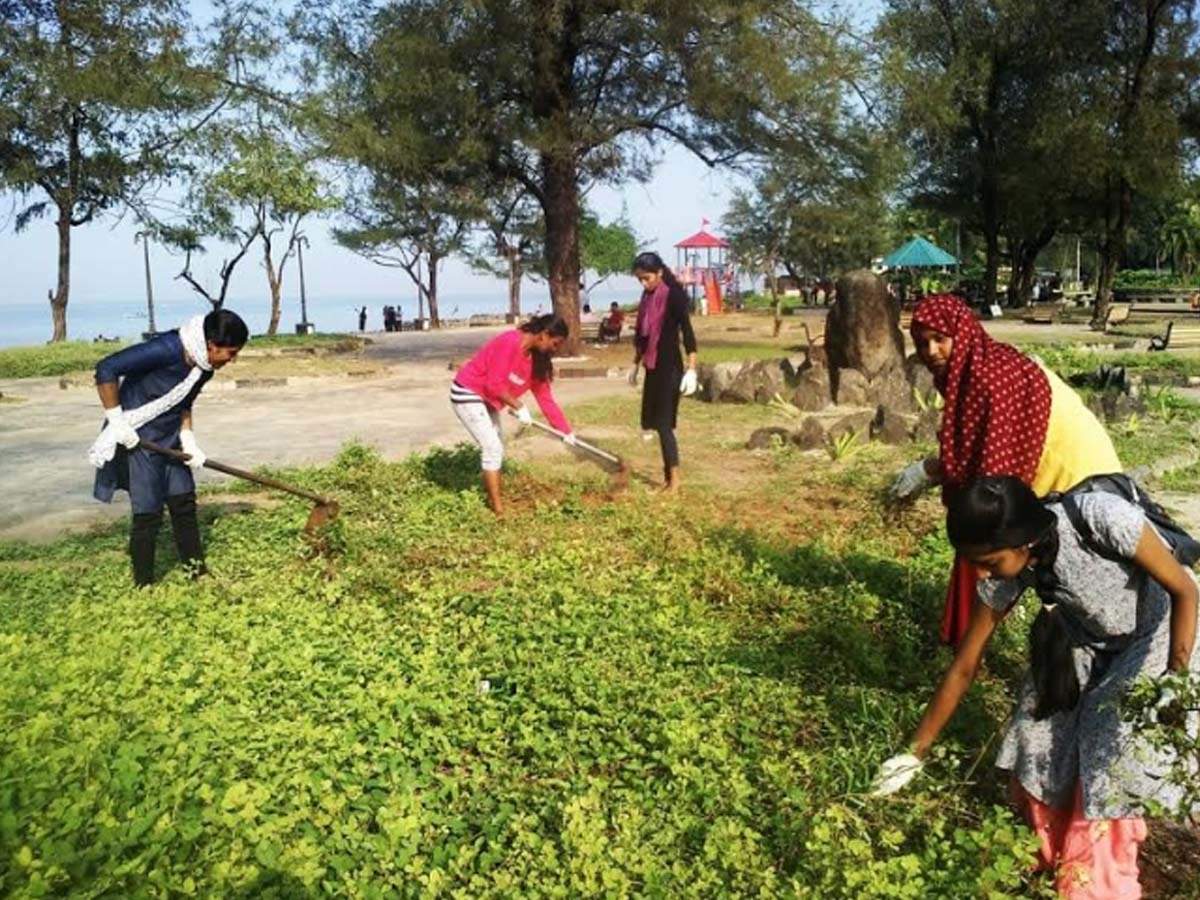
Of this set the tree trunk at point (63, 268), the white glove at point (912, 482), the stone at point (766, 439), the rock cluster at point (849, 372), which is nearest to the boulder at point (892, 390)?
the rock cluster at point (849, 372)

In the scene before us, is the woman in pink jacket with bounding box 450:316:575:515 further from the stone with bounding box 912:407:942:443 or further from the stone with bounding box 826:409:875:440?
the stone with bounding box 912:407:942:443

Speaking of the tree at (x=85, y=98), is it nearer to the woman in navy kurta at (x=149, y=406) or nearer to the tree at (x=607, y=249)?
the woman in navy kurta at (x=149, y=406)

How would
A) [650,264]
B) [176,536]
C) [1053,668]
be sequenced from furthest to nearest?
[650,264]
[176,536]
[1053,668]

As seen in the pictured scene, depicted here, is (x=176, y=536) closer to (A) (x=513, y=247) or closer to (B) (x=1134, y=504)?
(B) (x=1134, y=504)

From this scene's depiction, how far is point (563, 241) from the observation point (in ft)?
63.6

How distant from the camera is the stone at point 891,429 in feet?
30.9

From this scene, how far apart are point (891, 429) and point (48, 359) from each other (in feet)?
55.5

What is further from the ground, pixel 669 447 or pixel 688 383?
pixel 688 383

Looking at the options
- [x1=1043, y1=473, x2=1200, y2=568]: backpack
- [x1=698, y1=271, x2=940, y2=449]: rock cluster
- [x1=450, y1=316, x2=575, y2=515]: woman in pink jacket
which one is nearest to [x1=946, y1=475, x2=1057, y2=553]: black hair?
[x1=1043, y1=473, x2=1200, y2=568]: backpack

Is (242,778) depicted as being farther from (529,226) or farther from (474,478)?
(529,226)

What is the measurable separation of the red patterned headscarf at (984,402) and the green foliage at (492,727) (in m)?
0.87

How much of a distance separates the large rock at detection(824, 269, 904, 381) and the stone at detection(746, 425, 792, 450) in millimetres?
3190

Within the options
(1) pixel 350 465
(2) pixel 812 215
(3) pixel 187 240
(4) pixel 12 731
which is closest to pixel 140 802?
(4) pixel 12 731

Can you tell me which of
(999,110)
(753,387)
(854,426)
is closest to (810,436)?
(854,426)
